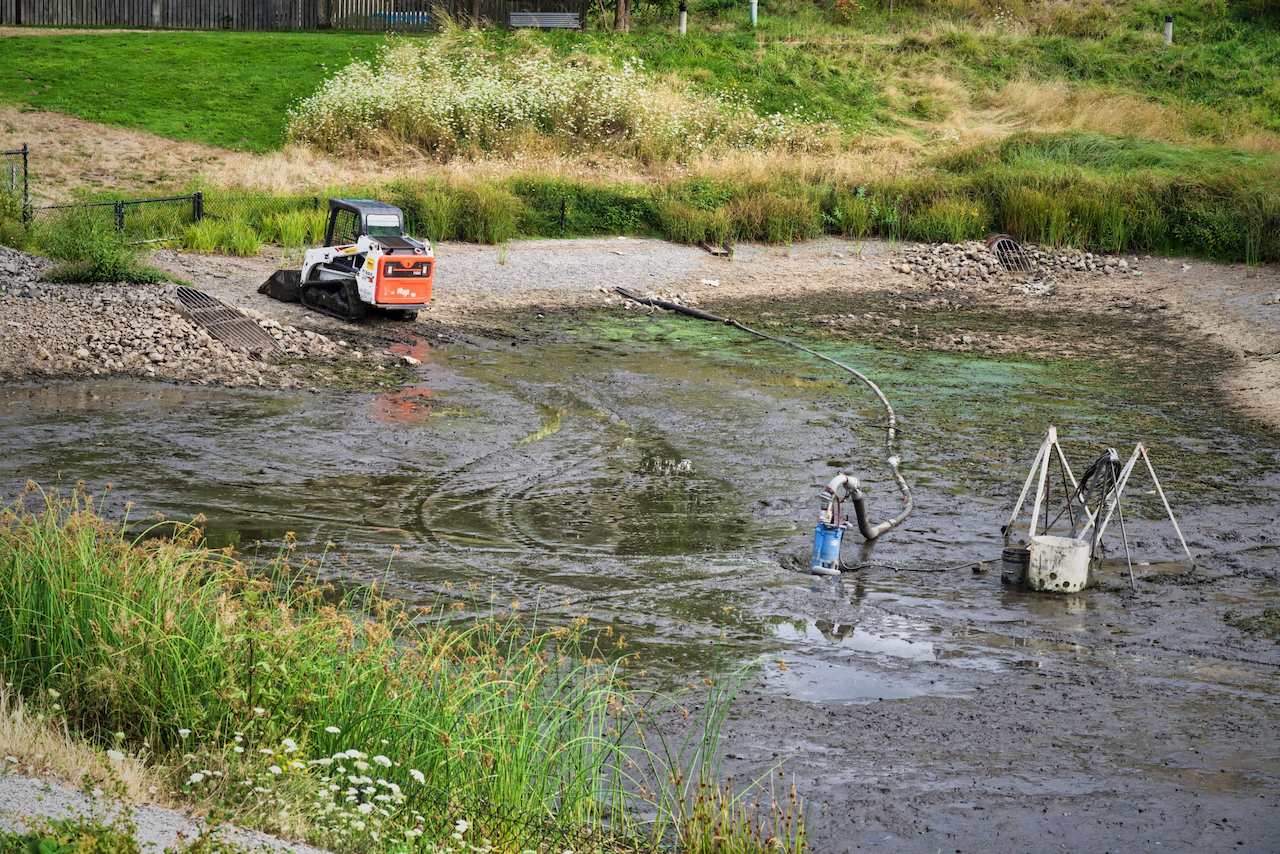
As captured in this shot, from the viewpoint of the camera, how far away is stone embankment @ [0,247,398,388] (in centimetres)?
1448

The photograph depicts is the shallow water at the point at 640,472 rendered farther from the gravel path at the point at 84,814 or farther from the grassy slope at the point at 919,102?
the grassy slope at the point at 919,102

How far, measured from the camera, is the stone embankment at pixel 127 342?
14.5 metres

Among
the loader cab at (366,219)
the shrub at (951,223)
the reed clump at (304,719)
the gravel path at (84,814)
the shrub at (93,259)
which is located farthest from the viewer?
the shrub at (951,223)

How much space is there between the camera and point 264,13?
38.2 m

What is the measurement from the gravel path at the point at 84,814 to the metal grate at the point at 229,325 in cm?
1144

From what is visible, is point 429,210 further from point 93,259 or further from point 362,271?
point 93,259

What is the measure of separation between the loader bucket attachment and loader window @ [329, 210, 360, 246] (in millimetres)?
764

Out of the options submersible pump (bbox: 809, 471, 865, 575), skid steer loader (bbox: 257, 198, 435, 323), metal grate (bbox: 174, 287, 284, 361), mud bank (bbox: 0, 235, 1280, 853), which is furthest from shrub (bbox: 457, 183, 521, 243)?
submersible pump (bbox: 809, 471, 865, 575)

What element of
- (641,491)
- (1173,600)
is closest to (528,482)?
(641,491)

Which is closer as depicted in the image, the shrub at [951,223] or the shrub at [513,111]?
the shrub at [951,223]

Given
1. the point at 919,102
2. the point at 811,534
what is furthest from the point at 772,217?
the point at 811,534

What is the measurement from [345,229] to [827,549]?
11564 mm

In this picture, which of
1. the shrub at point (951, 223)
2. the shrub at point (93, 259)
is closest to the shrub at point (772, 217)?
the shrub at point (951, 223)

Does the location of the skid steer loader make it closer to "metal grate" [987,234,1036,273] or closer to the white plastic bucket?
the white plastic bucket
